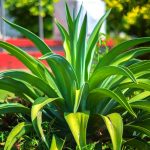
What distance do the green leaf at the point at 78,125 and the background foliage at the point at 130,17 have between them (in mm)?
3825

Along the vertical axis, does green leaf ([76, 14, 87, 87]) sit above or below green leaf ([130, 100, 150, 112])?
above

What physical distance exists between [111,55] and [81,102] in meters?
0.46

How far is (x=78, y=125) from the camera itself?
11.7ft

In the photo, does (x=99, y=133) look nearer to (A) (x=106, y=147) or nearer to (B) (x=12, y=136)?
(A) (x=106, y=147)

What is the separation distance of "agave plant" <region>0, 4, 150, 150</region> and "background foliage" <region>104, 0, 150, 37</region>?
10.7 ft

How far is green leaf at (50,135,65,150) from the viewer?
355cm

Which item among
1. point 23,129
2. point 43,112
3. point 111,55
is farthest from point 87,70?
point 23,129

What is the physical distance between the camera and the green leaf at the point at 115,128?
11.1 feet

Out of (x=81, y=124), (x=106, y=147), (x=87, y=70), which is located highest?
(x=87, y=70)

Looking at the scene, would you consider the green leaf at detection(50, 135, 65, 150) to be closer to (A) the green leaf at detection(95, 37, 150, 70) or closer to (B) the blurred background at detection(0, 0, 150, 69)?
(A) the green leaf at detection(95, 37, 150, 70)

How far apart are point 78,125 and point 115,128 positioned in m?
0.25

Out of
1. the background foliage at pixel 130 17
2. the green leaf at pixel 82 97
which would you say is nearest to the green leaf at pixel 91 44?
the green leaf at pixel 82 97

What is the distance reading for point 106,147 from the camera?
4.02m

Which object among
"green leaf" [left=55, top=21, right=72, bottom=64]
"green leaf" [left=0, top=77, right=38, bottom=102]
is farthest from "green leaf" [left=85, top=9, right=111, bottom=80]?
"green leaf" [left=0, top=77, right=38, bottom=102]
